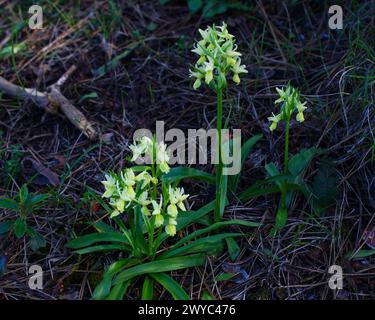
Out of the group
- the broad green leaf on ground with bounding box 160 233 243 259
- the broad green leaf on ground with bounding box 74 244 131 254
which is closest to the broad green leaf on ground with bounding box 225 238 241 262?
the broad green leaf on ground with bounding box 160 233 243 259

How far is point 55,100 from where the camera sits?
3.87m

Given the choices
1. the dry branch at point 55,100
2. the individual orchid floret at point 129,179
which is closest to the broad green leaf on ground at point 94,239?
the individual orchid floret at point 129,179

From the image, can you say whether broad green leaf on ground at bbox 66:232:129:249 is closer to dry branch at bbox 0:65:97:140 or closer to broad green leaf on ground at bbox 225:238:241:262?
broad green leaf on ground at bbox 225:238:241:262

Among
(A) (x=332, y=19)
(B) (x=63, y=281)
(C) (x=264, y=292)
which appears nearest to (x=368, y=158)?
(C) (x=264, y=292)

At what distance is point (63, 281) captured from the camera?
9.57 ft

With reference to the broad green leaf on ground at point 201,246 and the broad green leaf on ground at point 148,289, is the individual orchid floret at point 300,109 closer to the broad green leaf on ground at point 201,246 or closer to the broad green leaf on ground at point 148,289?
the broad green leaf on ground at point 201,246

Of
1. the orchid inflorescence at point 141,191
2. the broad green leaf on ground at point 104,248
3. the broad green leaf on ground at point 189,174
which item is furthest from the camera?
the broad green leaf on ground at point 189,174

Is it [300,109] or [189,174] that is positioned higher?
[300,109]

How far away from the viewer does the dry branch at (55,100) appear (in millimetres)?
3730

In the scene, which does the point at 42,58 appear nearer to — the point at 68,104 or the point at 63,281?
the point at 68,104

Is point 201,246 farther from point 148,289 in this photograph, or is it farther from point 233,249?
point 148,289

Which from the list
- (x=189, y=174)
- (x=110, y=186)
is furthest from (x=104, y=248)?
(x=189, y=174)

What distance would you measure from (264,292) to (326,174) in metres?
0.74

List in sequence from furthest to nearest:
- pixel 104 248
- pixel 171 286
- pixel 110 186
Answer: pixel 104 248
pixel 171 286
pixel 110 186
